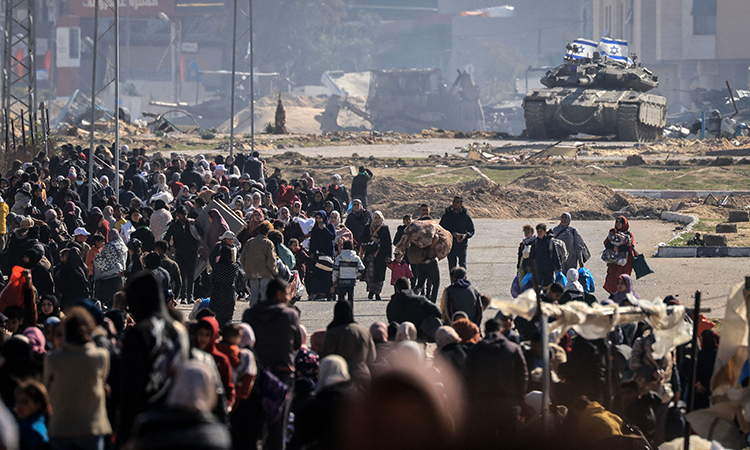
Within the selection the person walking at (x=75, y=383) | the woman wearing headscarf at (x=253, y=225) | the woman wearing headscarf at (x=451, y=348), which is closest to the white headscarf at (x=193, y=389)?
the person walking at (x=75, y=383)

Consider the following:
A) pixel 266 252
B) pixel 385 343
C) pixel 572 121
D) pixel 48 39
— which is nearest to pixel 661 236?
pixel 266 252

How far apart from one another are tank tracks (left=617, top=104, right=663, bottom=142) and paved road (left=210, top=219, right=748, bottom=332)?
791 inches

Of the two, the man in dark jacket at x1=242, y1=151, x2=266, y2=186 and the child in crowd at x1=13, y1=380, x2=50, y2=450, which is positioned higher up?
the man in dark jacket at x1=242, y1=151, x2=266, y2=186

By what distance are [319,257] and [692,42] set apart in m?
79.1

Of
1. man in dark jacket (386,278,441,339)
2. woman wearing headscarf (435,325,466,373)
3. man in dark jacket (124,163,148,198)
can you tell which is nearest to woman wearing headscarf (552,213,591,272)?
man in dark jacket (386,278,441,339)

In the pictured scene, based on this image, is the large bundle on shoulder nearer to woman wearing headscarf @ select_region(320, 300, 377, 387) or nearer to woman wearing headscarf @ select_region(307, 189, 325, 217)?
woman wearing headscarf @ select_region(307, 189, 325, 217)

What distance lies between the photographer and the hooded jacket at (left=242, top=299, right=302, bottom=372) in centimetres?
771

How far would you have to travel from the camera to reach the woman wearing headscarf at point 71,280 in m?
11.5

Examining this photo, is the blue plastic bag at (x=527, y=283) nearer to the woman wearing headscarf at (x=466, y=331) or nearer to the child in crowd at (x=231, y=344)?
the woman wearing headscarf at (x=466, y=331)

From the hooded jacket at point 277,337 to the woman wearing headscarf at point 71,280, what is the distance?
169 inches

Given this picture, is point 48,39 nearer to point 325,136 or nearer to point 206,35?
point 206,35

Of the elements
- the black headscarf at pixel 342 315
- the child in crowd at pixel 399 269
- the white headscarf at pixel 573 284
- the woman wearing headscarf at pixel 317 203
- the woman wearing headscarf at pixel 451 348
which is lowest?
the child in crowd at pixel 399 269

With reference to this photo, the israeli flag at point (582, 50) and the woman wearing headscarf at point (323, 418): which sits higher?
the israeli flag at point (582, 50)

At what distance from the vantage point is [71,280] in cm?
1149
